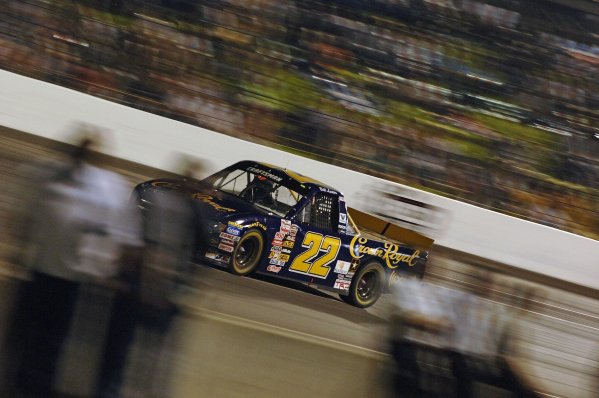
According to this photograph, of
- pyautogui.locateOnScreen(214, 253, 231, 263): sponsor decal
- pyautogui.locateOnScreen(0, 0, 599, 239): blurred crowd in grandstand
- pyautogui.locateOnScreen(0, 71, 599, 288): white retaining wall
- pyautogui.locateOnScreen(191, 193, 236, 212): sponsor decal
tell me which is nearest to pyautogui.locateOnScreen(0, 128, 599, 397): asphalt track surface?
pyautogui.locateOnScreen(214, 253, 231, 263): sponsor decal

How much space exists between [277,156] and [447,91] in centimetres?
584

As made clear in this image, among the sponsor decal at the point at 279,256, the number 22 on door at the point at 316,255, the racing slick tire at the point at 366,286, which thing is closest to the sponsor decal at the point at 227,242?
the sponsor decal at the point at 279,256

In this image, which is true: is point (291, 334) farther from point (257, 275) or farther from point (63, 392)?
point (257, 275)

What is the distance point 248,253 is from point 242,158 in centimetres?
617

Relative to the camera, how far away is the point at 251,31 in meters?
19.2

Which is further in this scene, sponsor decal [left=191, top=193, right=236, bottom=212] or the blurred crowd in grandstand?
the blurred crowd in grandstand

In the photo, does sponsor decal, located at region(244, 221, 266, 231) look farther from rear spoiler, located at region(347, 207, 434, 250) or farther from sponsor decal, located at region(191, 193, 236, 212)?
rear spoiler, located at region(347, 207, 434, 250)

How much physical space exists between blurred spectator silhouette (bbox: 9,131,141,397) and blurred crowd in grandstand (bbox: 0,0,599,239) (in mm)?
12953

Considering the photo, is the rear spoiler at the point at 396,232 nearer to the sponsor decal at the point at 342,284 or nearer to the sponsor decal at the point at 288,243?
the sponsor decal at the point at 342,284

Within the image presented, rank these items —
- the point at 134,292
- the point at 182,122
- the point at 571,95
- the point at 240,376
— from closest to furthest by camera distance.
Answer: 1. the point at 134,292
2. the point at 240,376
3. the point at 182,122
4. the point at 571,95

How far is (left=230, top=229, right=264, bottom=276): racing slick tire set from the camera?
938cm

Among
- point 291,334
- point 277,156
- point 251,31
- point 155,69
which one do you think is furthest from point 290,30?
point 291,334

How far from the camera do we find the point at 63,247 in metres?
3.80

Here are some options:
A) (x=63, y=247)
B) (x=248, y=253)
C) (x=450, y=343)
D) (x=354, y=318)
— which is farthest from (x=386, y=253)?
(x=63, y=247)
